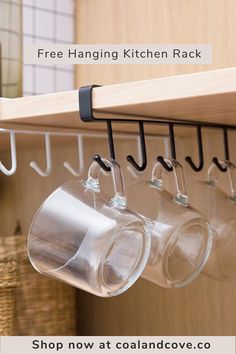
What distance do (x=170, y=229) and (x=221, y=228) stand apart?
101mm

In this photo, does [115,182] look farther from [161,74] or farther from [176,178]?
[161,74]

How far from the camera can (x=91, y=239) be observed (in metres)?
0.97

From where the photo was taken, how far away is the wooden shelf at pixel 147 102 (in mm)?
842

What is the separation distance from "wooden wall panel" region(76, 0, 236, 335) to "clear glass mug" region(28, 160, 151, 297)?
0.31 metres

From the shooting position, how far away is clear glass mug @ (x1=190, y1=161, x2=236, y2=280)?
1112 millimetres

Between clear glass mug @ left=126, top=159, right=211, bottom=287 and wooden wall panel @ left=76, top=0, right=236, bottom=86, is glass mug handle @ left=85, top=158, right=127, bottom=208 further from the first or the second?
wooden wall panel @ left=76, top=0, right=236, bottom=86
